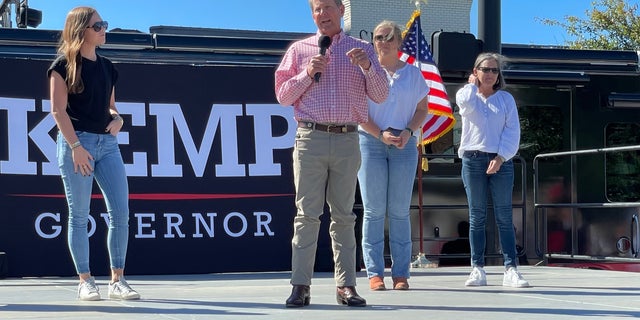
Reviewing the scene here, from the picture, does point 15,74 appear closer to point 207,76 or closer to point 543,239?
point 207,76

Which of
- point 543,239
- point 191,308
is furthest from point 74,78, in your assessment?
point 543,239

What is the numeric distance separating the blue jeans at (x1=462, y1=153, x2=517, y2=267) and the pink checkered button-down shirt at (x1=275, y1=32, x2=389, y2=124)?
1.55 m

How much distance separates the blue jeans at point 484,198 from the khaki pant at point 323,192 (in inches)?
63.1

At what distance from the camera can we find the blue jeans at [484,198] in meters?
6.73

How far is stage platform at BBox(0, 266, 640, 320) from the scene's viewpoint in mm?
4988

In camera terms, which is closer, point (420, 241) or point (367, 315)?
point (367, 315)

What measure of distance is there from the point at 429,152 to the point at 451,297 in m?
4.27

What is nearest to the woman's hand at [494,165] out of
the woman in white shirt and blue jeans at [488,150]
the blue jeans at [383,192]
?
the woman in white shirt and blue jeans at [488,150]

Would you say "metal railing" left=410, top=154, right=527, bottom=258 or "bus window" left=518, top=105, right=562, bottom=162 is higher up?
"bus window" left=518, top=105, right=562, bottom=162

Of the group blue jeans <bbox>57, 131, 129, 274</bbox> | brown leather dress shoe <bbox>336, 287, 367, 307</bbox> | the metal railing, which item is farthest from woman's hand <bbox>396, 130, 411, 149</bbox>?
the metal railing

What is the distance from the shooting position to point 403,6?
31672 millimetres

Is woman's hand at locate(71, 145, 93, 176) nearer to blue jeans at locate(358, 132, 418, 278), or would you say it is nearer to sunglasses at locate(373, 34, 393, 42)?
blue jeans at locate(358, 132, 418, 278)

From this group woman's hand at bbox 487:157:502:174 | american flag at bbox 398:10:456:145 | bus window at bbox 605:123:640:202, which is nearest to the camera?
woman's hand at bbox 487:157:502:174

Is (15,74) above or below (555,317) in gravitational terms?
above
